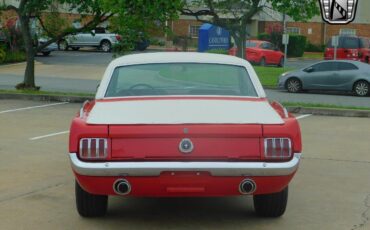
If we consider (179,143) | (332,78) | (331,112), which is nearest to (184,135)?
(179,143)

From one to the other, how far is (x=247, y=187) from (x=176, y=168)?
597 mm

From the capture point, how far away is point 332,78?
2402 cm

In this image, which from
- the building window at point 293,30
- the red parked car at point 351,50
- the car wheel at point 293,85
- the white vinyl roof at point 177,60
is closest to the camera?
the white vinyl roof at point 177,60

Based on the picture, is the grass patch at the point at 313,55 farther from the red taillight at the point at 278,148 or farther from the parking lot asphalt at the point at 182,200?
the red taillight at the point at 278,148

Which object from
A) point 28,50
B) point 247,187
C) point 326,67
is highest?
point 247,187

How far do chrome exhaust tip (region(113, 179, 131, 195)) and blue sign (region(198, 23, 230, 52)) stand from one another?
2900 cm

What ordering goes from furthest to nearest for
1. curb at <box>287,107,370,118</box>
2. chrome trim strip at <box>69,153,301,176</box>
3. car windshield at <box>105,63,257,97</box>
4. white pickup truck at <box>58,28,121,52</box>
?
white pickup truck at <box>58,28,121,52</box> → curb at <box>287,107,370,118</box> → car windshield at <box>105,63,257,97</box> → chrome trim strip at <box>69,153,301,176</box>

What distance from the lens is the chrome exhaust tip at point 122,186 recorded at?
210 inches

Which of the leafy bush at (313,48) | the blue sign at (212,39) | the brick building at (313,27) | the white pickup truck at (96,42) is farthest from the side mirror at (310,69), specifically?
the leafy bush at (313,48)

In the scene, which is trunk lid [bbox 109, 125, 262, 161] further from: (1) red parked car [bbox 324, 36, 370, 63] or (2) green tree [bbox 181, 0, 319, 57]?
(1) red parked car [bbox 324, 36, 370, 63]

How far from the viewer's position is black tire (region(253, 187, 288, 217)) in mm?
6020

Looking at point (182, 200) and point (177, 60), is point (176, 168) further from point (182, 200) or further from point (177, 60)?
point (177, 60)

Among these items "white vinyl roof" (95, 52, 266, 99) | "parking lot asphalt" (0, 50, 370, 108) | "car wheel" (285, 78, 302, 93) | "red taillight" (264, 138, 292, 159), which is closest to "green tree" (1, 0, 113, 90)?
"parking lot asphalt" (0, 50, 370, 108)

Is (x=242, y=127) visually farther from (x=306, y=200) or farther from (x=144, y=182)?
(x=306, y=200)
